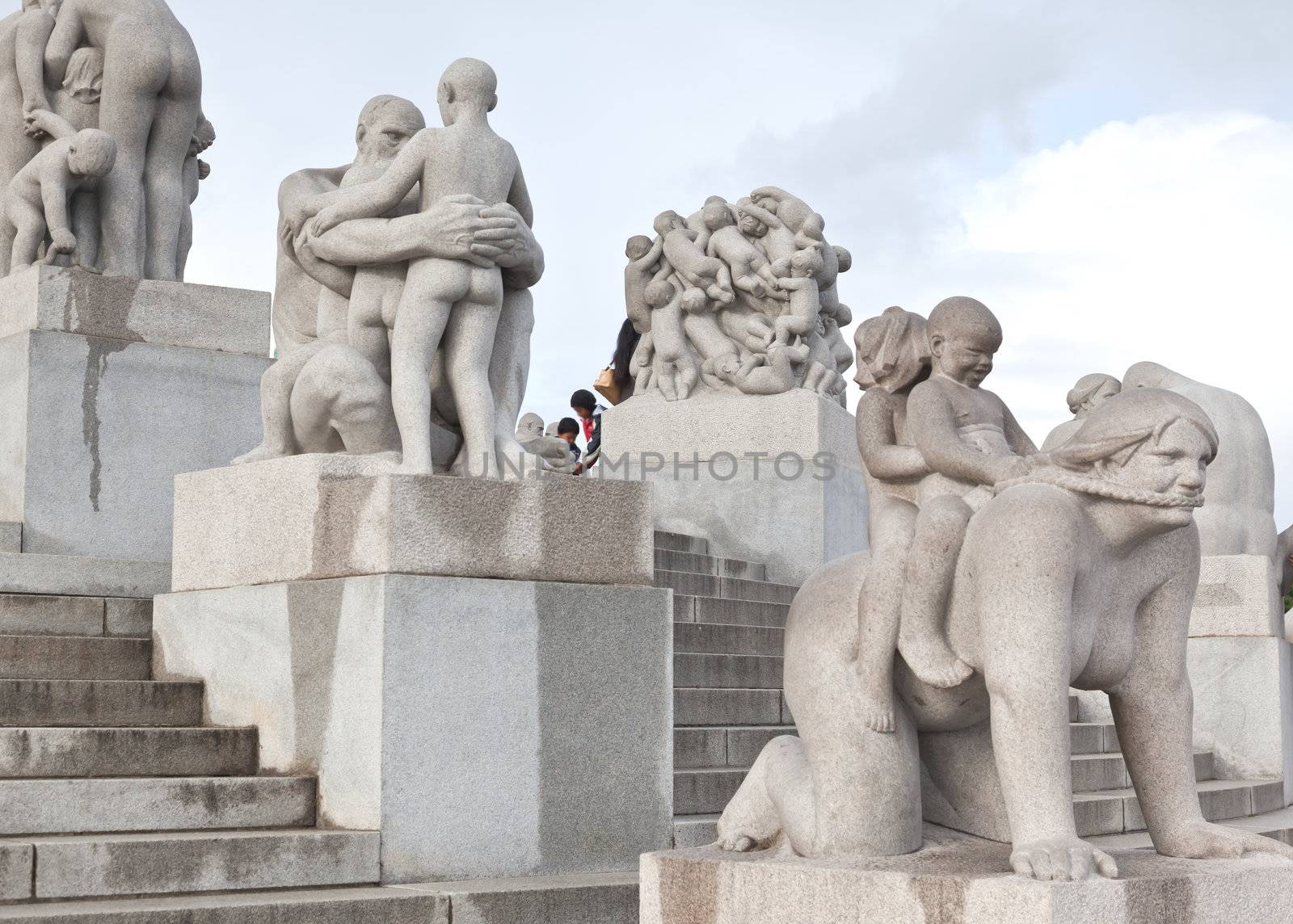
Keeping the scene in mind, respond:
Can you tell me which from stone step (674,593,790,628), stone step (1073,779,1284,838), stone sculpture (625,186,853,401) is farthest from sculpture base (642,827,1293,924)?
stone sculpture (625,186,853,401)

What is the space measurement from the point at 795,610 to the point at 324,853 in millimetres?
2197

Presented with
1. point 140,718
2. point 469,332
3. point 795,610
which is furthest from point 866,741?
point 140,718

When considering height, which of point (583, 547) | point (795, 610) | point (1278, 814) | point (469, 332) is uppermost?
point (469, 332)

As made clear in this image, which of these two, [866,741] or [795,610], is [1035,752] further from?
[795,610]

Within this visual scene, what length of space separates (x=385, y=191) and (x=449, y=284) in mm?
470

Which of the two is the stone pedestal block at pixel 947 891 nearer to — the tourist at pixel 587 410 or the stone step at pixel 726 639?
the stone step at pixel 726 639

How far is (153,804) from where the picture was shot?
5969 mm

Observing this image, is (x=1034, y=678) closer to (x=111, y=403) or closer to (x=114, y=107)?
(x=111, y=403)

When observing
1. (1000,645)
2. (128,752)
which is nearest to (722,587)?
(128,752)

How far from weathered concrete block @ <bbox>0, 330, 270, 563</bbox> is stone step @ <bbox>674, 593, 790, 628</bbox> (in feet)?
8.35

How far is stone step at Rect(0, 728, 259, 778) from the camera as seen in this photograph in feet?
20.0

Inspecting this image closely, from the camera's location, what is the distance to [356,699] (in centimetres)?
615

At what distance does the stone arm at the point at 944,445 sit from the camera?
4453mm

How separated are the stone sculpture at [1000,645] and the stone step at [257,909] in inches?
58.4
